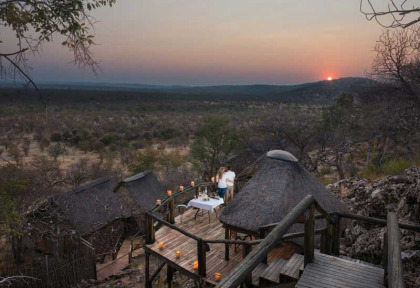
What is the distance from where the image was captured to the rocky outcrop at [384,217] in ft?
18.8

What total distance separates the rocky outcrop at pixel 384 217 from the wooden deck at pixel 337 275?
4.33 ft

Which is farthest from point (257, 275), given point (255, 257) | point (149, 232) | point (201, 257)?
point (149, 232)

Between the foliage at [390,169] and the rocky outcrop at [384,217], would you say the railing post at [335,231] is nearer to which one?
the rocky outcrop at [384,217]

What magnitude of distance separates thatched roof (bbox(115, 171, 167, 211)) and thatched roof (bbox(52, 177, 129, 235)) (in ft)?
2.64

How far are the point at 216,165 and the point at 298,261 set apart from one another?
60.5 ft

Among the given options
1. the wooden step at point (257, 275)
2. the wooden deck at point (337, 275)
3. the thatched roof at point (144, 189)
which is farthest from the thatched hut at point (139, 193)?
the wooden deck at point (337, 275)

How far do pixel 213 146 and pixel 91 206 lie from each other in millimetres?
11169

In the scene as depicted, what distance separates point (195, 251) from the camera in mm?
9211

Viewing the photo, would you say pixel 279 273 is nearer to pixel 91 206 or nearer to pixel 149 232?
pixel 149 232

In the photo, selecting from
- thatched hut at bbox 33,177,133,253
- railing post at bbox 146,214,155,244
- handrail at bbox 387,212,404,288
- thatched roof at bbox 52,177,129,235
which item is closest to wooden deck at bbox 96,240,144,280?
thatched hut at bbox 33,177,133,253

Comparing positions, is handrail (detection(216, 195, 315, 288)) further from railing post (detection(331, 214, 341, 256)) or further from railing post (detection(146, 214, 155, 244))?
railing post (detection(146, 214, 155, 244))

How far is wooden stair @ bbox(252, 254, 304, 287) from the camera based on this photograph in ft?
15.2

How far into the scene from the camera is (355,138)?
23.8 metres

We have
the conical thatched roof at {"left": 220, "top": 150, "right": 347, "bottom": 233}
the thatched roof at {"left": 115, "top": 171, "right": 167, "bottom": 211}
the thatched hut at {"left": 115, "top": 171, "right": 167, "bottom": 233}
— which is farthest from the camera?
the thatched roof at {"left": 115, "top": 171, "right": 167, "bottom": 211}
